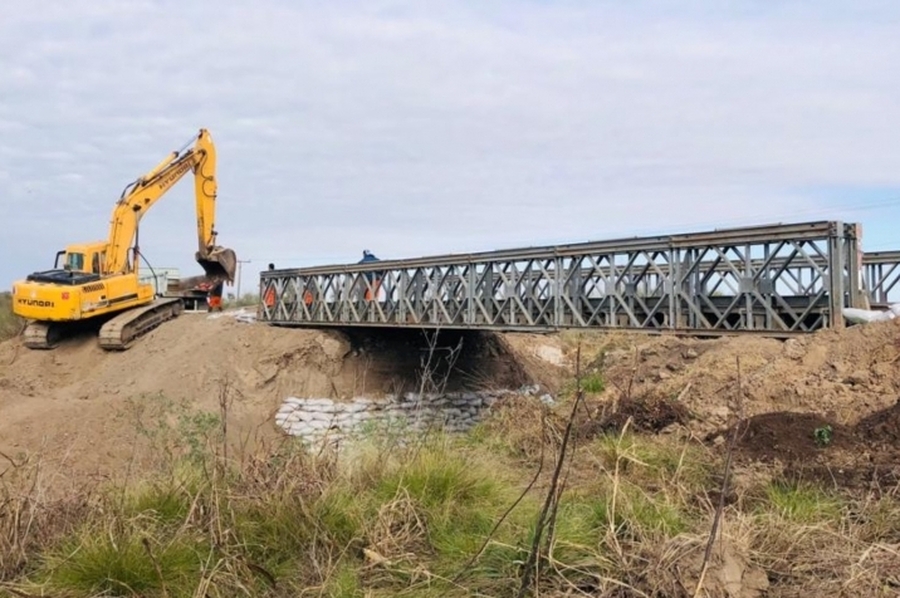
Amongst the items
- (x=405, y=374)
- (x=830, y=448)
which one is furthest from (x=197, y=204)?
(x=830, y=448)

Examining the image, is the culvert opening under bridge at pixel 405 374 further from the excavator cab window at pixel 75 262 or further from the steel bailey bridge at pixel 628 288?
the excavator cab window at pixel 75 262

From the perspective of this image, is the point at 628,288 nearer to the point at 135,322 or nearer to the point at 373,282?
the point at 373,282

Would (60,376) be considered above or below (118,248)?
below

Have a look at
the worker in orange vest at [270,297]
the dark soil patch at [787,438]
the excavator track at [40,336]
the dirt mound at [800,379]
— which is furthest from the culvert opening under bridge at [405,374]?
the dark soil patch at [787,438]

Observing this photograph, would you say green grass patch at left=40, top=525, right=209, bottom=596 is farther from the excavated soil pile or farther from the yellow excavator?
the yellow excavator

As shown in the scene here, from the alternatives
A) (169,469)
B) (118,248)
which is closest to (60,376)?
(118,248)

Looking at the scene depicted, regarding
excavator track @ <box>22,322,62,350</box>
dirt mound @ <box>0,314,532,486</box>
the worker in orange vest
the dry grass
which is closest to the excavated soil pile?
the dry grass

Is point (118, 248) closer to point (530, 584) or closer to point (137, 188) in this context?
point (137, 188)

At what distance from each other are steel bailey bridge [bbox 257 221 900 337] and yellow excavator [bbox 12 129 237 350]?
16.2 ft

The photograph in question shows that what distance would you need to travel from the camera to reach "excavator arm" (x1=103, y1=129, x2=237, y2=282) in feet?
90.2

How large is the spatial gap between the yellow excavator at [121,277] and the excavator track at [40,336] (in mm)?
29

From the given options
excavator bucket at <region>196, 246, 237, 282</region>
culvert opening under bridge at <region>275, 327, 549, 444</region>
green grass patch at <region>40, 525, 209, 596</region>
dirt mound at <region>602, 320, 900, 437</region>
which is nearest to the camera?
green grass patch at <region>40, 525, 209, 596</region>

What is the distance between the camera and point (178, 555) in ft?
17.2

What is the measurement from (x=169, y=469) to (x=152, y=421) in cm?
1369
